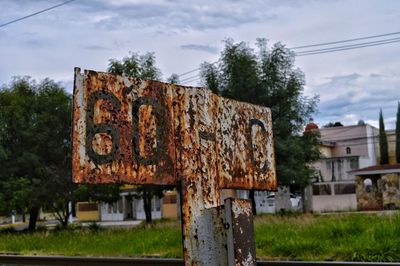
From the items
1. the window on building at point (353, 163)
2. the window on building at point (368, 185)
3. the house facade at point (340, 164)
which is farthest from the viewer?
the window on building at point (353, 163)

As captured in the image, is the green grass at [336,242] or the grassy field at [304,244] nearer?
the green grass at [336,242]

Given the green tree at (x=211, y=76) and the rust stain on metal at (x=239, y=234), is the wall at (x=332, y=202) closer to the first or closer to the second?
the green tree at (x=211, y=76)

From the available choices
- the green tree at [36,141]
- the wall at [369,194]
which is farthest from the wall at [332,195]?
the green tree at [36,141]

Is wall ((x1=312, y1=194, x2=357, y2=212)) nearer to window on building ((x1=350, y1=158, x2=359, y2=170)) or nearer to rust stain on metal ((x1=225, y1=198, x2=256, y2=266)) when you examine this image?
window on building ((x1=350, y1=158, x2=359, y2=170))

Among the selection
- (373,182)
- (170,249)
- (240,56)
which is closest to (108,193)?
(240,56)

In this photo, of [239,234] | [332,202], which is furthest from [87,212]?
[239,234]

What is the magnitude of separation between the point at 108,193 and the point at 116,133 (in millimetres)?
22562

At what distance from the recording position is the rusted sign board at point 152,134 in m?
1.78

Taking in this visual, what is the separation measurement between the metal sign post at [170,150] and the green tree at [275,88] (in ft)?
69.6

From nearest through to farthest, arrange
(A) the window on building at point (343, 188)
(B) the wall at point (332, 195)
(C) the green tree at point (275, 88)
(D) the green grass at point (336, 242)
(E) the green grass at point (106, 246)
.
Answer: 1. (D) the green grass at point (336, 242)
2. (E) the green grass at point (106, 246)
3. (C) the green tree at point (275, 88)
4. (B) the wall at point (332, 195)
5. (A) the window on building at point (343, 188)

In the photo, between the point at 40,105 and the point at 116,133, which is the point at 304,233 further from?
the point at 40,105

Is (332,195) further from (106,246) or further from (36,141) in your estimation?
(106,246)

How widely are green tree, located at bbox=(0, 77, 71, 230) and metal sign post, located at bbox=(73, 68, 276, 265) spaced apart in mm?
22479

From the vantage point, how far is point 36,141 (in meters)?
24.5
